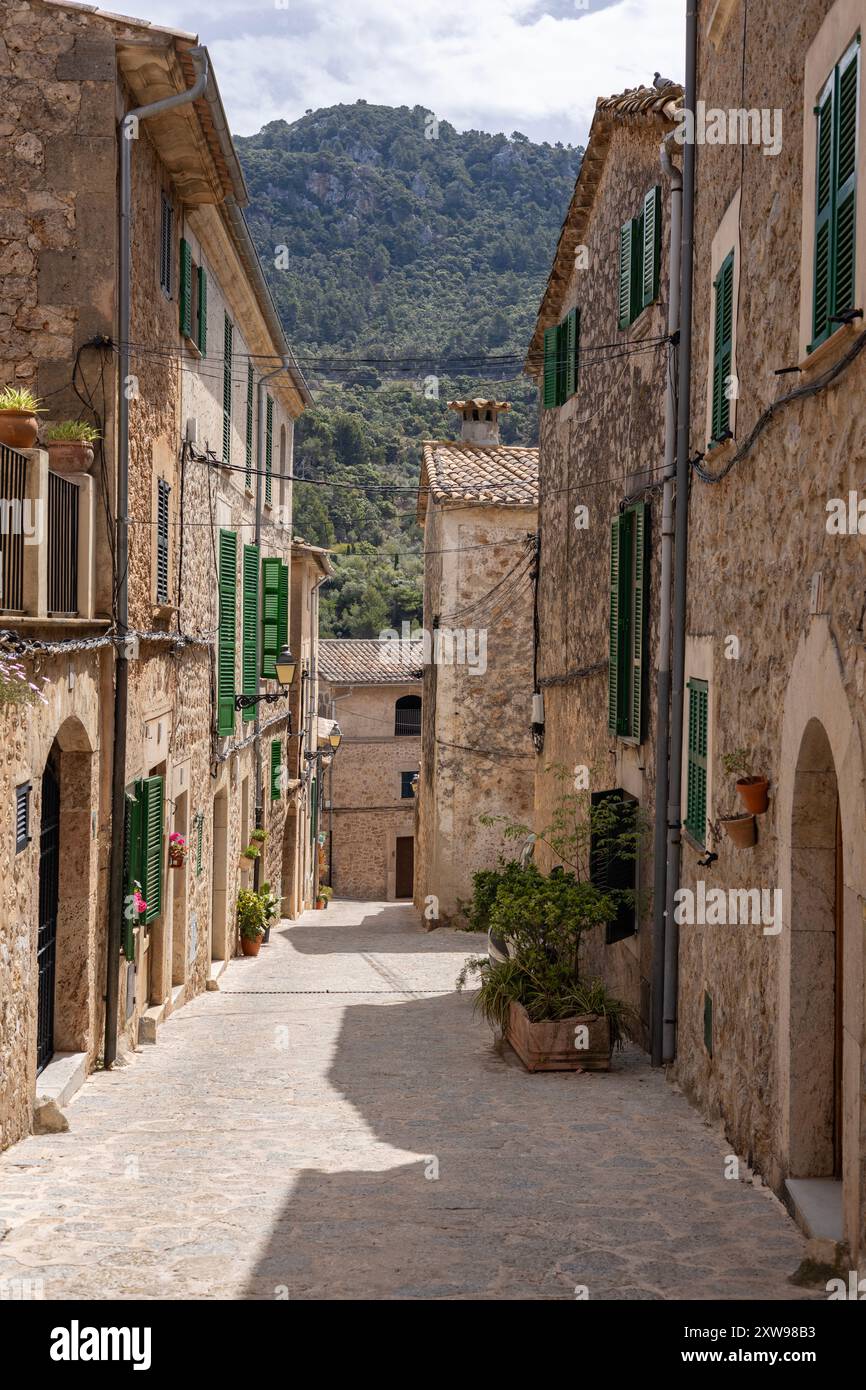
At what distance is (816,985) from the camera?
604 cm

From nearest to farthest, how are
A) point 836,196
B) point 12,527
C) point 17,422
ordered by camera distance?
point 836,196, point 12,527, point 17,422

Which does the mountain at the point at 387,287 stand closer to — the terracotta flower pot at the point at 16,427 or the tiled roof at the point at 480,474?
the tiled roof at the point at 480,474

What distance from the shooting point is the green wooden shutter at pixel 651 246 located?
1064 cm

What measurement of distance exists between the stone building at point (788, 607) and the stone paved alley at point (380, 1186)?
0.47 metres

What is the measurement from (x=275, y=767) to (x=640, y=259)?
46.1 ft

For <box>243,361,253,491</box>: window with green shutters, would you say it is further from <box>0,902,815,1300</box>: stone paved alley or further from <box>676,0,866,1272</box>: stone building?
<box>676,0,866,1272</box>: stone building

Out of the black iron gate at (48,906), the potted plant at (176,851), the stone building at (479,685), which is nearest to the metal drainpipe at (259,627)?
the stone building at (479,685)

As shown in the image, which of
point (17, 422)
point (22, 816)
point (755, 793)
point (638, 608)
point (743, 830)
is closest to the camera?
point (755, 793)

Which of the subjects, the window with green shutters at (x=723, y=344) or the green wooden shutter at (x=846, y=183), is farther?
the window with green shutters at (x=723, y=344)

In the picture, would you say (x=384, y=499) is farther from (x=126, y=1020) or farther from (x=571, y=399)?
(x=126, y=1020)

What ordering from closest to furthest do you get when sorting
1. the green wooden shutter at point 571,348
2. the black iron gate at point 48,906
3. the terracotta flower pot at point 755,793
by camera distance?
the terracotta flower pot at point 755,793 → the black iron gate at point 48,906 → the green wooden shutter at point 571,348

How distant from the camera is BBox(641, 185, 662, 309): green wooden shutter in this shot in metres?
10.6

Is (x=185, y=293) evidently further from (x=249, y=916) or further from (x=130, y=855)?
(x=249, y=916)

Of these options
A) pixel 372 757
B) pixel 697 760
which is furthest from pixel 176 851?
pixel 372 757
